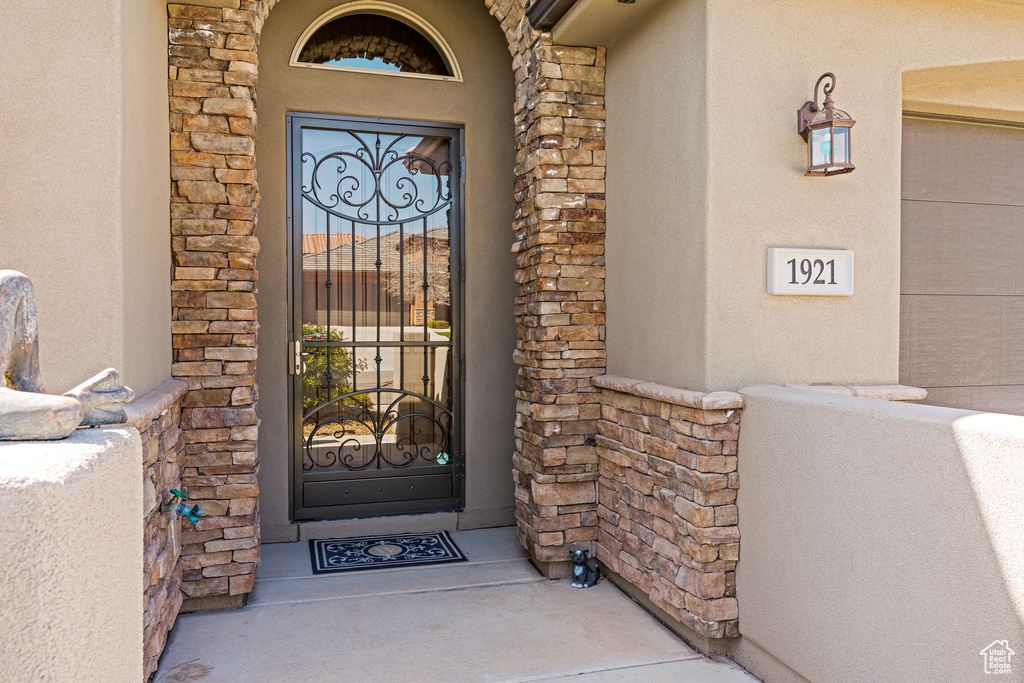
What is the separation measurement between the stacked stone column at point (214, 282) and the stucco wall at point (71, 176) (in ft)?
2.61

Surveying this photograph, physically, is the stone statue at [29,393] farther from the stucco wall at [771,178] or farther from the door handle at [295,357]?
the door handle at [295,357]

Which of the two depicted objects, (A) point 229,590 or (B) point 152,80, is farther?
(A) point 229,590

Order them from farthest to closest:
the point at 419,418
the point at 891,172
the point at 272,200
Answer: the point at 419,418, the point at 272,200, the point at 891,172

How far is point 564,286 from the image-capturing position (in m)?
3.76

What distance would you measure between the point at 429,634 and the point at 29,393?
2324 mm

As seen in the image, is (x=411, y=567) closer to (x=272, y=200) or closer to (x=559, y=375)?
(x=559, y=375)

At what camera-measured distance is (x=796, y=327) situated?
297 cm

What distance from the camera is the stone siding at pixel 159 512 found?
7.91 feet

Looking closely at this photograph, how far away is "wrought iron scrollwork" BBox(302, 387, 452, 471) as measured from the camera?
4281mm

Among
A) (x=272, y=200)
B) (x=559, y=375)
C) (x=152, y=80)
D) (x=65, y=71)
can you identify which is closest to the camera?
(x=65, y=71)

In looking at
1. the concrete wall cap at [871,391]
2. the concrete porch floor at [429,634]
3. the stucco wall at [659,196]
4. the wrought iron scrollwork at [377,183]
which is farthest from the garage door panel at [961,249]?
the wrought iron scrollwork at [377,183]

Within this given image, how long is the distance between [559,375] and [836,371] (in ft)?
4.53

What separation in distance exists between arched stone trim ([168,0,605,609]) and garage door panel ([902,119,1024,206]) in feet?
5.55

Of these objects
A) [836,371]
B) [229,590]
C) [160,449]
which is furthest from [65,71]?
[836,371]
